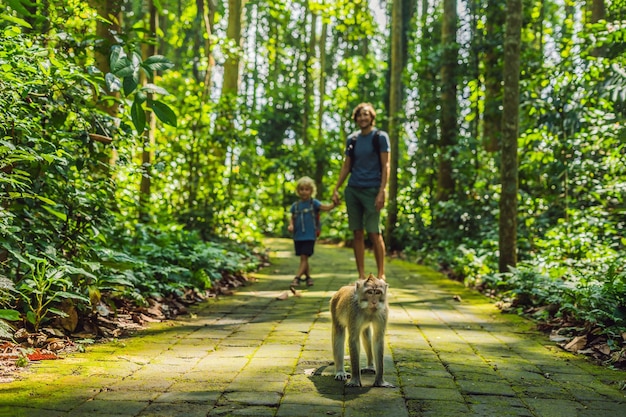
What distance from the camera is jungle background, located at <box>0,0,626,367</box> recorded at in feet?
15.9

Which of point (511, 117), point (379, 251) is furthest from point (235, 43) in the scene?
point (379, 251)

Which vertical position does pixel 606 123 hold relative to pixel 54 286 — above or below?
above

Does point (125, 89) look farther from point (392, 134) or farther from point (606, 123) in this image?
point (392, 134)

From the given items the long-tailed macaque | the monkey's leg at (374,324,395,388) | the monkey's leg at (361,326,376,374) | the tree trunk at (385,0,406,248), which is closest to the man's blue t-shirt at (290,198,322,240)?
the monkey's leg at (361,326,376,374)

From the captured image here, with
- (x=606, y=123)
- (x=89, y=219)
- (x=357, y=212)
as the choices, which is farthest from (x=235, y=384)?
(x=606, y=123)

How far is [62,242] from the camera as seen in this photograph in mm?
5562

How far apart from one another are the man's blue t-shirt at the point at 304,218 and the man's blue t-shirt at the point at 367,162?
5.46 ft

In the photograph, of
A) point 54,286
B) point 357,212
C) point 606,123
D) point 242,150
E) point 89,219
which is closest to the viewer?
point 54,286

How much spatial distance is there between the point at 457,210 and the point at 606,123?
4261 mm

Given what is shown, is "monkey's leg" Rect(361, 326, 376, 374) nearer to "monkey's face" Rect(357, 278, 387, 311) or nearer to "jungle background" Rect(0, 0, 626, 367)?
"monkey's face" Rect(357, 278, 387, 311)

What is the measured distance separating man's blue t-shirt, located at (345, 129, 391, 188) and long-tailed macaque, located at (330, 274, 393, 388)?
13.4ft

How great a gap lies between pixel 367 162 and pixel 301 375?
4.53 metres

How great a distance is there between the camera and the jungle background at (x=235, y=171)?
15.9 ft

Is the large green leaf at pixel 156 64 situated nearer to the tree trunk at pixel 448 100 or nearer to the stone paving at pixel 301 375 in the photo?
the stone paving at pixel 301 375
